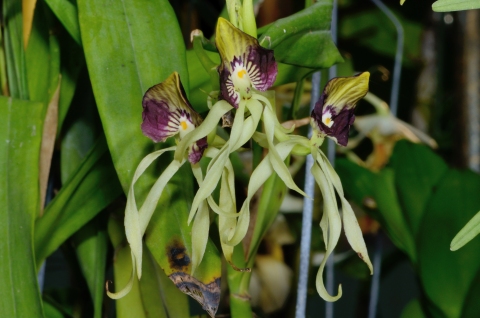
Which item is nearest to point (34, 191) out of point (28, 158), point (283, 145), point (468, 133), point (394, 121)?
point (28, 158)

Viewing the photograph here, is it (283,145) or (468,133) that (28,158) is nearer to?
(283,145)

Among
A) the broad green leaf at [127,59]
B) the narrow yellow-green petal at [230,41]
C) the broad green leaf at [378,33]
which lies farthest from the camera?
the broad green leaf at [378,33]

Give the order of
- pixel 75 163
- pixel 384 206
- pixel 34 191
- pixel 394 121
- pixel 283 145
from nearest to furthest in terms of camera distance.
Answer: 1. pixel 283 145
2. pixel 34 191
3. pixel 75 163
4. pixel 384 206
5. pixel 394 121

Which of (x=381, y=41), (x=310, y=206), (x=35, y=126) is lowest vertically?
(x=381, y=41)

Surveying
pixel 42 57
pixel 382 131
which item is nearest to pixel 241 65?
pixel 42 57

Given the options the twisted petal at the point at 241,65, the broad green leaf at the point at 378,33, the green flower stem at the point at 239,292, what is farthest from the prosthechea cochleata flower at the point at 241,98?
the broad green leaf at the point at 378,33

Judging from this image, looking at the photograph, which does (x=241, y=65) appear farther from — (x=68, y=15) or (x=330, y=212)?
(x=68, y=15)

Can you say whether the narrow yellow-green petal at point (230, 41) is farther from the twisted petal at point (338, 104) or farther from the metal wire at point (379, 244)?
the metal wire at point (379, 244)
